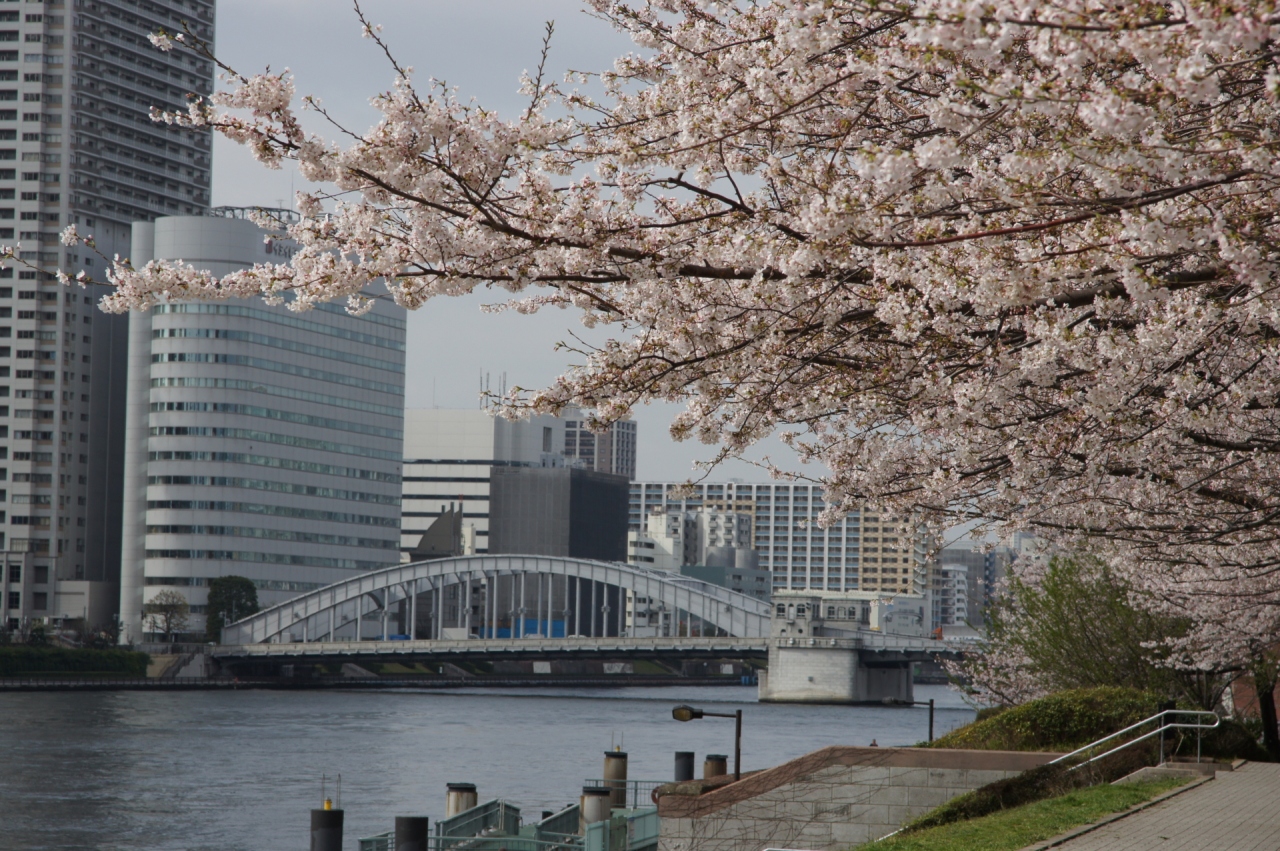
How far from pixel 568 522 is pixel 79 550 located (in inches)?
2506

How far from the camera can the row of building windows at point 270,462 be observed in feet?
418

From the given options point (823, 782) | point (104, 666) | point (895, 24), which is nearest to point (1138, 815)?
point (823, 782)

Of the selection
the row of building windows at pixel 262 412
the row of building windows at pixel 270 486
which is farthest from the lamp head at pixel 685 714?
the row of building windows at pixel 270 486

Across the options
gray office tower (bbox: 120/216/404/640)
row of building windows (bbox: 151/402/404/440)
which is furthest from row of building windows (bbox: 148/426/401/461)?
row of building windows (bbox: 151/402/404/440)

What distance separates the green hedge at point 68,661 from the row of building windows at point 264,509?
27.7 metres

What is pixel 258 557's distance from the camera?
13125 centimetres

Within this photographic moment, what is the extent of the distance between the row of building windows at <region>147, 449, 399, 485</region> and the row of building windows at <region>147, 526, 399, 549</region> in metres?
Answer: 5.86

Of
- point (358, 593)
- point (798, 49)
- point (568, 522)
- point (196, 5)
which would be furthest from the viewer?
point (568, 522)

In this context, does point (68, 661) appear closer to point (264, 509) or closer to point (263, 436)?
point (264, 509)

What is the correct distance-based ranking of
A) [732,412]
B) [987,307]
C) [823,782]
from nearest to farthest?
1. [987,307]
2. [732,412]
3. [823,782]

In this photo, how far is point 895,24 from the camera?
7039mm

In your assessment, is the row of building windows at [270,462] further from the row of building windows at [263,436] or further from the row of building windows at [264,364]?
the row of building windows at [264,364]

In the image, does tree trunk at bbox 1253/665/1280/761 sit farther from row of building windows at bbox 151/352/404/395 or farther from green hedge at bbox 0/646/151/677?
row of building windows at bbox 151/352/404/395

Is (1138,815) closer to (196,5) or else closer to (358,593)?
(358,593)
